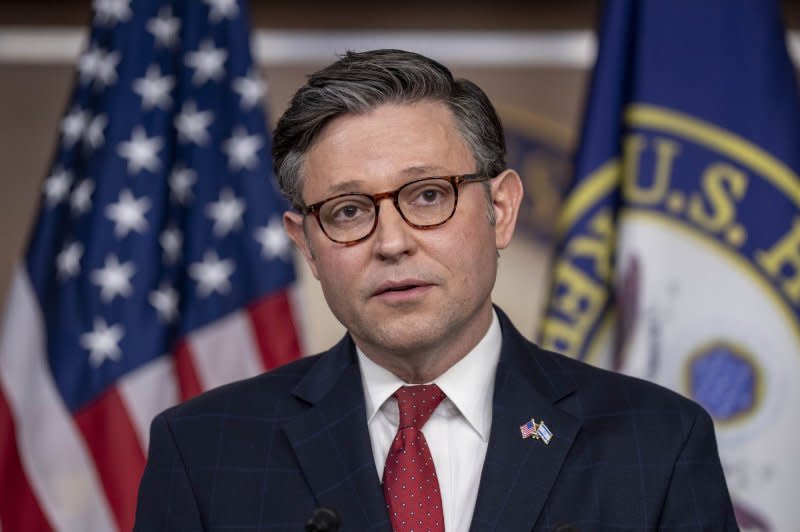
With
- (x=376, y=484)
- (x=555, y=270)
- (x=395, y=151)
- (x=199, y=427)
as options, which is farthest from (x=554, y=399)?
(x=555, y=270)

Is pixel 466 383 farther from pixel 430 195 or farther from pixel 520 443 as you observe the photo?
pixel 430 195

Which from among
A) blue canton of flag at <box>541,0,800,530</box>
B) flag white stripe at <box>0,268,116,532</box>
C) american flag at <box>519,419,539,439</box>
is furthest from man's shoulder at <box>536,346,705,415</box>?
flag white stripe at <box>0,268,116,532</box>

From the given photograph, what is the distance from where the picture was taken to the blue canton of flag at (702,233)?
3230 mm

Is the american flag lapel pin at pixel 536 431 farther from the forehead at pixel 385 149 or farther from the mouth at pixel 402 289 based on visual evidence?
the forehead at pixel 385 149

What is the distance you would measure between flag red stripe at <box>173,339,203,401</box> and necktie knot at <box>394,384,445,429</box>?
1718 mm

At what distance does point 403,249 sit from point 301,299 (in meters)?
1.90

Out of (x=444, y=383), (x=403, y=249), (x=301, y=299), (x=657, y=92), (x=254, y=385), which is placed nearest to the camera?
(x=403, y=249)

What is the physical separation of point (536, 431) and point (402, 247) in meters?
0.39

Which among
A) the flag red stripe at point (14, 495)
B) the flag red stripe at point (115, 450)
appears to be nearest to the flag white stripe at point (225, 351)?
the flag red stripe at point (115, 450)

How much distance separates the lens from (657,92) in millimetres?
3328

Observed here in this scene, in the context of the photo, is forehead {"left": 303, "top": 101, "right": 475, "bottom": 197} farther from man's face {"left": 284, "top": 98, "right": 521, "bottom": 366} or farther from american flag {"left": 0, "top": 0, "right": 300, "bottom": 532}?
american flag {"left": 0, "top": 0, "right": 300, "bottom": 532}

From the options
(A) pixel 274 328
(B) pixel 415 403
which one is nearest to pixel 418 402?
(B) pixel 415 403

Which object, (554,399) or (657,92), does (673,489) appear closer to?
(554,399)

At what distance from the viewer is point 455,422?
1.80 meters
